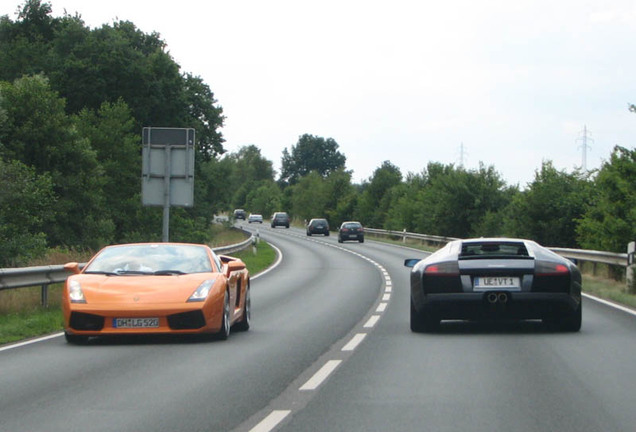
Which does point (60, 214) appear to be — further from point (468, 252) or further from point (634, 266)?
point (468, 252)

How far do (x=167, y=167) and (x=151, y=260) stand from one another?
10.6 m

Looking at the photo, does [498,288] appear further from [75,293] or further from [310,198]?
[310,198]

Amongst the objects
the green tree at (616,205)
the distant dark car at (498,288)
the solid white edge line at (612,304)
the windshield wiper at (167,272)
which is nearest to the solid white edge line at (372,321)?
the distant dark car at (498,288)

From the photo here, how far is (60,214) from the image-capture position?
43.2m

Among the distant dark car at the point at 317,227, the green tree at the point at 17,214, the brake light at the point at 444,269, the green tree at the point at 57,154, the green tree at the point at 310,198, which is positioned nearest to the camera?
the brake light at the point at 444,269

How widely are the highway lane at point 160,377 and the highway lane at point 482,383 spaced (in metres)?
0.56

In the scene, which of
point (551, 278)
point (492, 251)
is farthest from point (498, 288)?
point (492, 251)

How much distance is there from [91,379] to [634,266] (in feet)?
46.1

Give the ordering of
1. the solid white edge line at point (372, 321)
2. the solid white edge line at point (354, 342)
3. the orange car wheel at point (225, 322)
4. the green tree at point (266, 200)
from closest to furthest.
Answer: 1. the solid white edge line at point (354, 342)
2. the orange car wheel at point (225, 322)
3. the solid white edge line at point (372, 321)
4. the green tree at point (266, 200)

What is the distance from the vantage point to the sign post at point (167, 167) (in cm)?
2323

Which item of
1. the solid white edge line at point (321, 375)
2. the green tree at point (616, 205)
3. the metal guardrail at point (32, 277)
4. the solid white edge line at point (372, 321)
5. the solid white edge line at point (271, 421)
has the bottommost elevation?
the solid white edge line at point (372, 321)

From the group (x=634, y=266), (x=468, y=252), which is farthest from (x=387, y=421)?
(x=634, y=266)

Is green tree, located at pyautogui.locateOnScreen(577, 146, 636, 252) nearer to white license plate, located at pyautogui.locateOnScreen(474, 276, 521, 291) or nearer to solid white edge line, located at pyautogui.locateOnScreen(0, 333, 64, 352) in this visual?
white license plate, located at pyautogui.locateOnScreen(474, 276, 521, 291)

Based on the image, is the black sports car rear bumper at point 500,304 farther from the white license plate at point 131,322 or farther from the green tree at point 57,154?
the green tree at point 57,154
